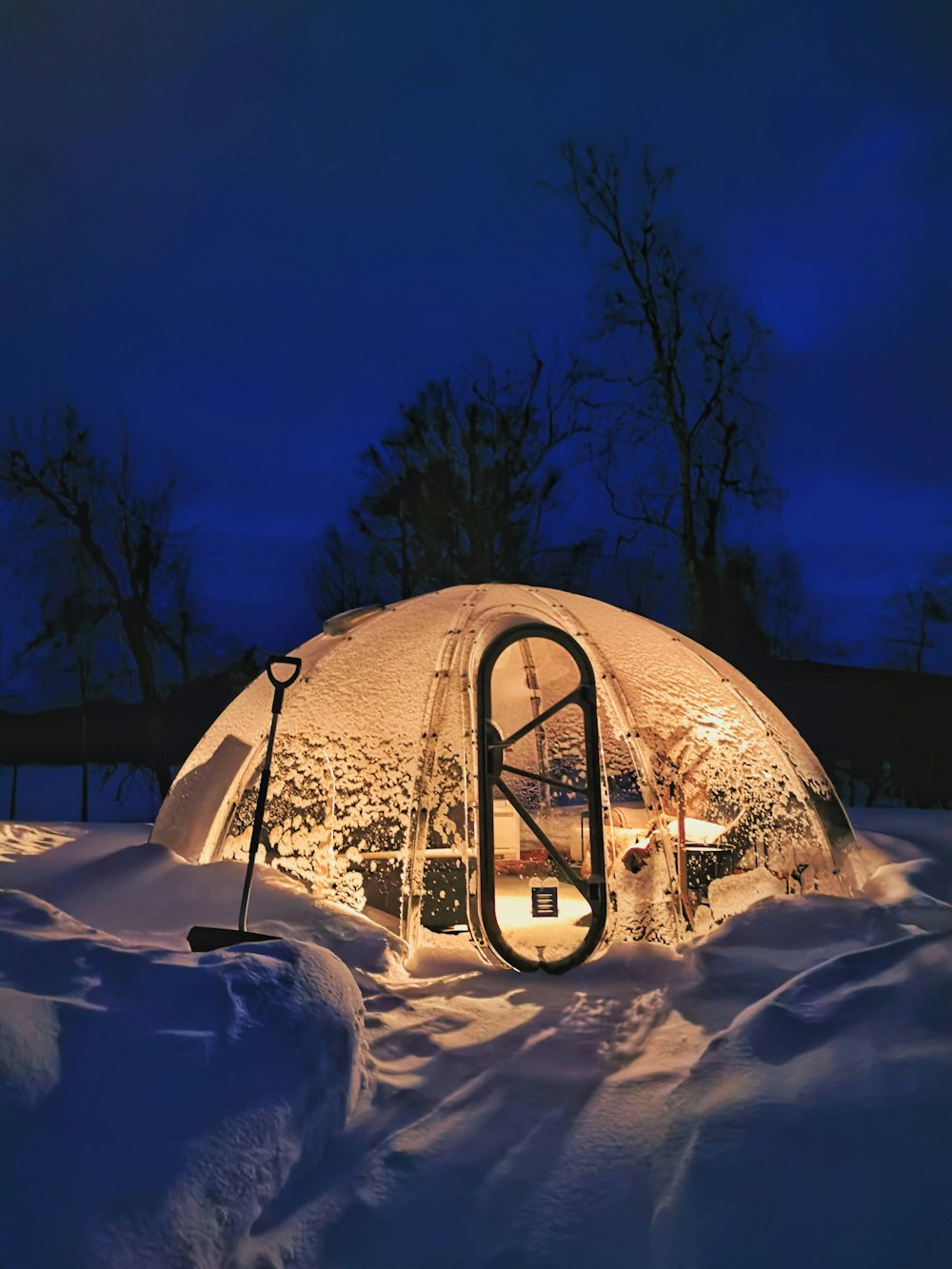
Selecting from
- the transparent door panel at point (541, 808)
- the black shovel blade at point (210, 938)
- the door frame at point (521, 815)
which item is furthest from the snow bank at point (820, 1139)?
the black shovel blade at point (210, 938)

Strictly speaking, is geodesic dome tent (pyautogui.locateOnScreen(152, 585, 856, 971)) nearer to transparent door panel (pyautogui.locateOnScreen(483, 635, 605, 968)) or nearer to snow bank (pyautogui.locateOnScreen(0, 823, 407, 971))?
transparent door panel (pyautogui.locateOnScreen(483, 635, 605, 968))

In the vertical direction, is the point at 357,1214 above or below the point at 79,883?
below

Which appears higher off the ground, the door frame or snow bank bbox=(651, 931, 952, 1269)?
the door frame

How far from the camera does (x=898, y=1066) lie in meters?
2.70

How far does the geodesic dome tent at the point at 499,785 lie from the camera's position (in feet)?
16.6

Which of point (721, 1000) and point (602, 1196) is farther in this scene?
point (721, 1000)

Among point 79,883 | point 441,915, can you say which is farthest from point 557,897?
point 79,883

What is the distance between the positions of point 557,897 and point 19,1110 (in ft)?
12.7

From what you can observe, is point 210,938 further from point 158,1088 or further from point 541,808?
point 541,808

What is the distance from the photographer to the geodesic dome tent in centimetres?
505

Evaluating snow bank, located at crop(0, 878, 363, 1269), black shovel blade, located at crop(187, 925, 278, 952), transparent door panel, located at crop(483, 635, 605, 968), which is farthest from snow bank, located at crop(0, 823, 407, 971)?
snow bank, located at crop(0, 878, 363, 1269)

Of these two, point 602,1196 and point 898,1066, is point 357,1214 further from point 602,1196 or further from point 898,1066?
point 898,1066

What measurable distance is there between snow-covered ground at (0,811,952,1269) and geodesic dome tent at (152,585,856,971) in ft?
3.23

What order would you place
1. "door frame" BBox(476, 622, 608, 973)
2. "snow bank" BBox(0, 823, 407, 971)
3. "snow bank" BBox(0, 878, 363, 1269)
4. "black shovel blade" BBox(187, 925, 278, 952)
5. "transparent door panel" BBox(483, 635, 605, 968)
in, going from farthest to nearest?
"transparent door panel" BBox(483, 635, 605, 968)
"door frame" BBox(476, 622, 608, 973)
"snow bank" BBox(0, 823, 407, 971)
"black shovel blade" BBox(187, 925, 278, 952)
"snow bank" BBox(0, 878, 363, 1269)
